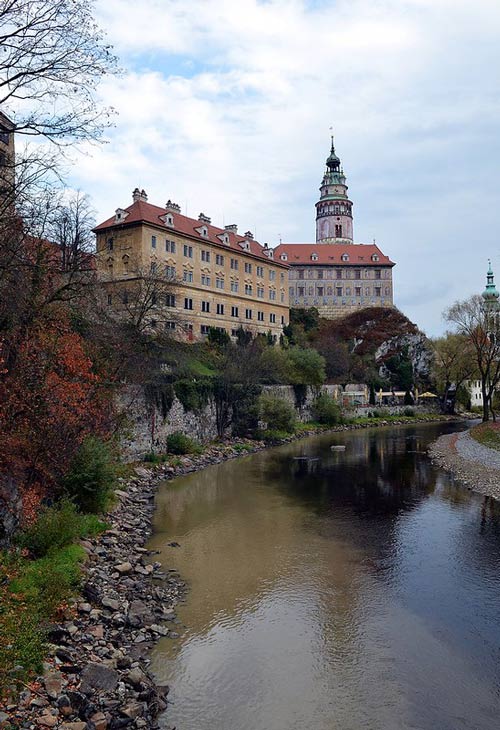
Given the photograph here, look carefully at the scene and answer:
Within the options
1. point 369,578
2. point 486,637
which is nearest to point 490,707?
point 486,637

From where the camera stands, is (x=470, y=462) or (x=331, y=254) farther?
(x=331, y=254)

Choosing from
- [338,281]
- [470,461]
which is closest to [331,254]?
[338,281]

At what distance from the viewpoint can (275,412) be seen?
38.9m

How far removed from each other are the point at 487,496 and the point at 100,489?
1449 centimetres

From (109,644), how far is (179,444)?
62.9ft

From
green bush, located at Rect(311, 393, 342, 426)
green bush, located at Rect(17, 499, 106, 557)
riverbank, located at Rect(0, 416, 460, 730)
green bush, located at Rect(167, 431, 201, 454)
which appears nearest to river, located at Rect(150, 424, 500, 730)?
riverbank, located at Rect(0, 416, 460, 730)

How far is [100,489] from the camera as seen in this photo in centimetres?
1603

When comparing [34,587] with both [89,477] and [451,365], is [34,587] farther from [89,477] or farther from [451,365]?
[451,365]

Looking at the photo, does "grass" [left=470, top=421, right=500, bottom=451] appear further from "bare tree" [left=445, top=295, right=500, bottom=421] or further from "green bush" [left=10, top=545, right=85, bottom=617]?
"green bush" [left=10, top=545, right=85, bottom=617]

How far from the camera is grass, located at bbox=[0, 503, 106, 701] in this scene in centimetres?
788

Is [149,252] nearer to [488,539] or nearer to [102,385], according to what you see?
[102,385]

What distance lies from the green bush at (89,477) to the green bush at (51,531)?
1463mm

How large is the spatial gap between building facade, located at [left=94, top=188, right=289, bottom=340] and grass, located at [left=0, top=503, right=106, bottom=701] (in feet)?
62.5

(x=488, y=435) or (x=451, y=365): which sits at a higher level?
(x=451, y=365)
